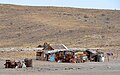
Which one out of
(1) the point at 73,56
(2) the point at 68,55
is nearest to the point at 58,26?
(2) the point at 68,55

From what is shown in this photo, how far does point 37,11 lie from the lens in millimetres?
103125

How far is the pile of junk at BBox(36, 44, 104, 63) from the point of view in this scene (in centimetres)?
5734

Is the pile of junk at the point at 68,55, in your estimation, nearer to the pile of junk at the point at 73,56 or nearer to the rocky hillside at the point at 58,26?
the pile of junk at the point at 73,56

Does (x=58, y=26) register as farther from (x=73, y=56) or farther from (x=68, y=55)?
(x=73, y=56)

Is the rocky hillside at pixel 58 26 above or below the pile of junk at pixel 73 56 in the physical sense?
above

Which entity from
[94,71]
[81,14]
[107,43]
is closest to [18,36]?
[107,43]

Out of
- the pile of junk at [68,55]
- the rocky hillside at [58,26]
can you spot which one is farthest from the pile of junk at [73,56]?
the rocky hillside at [58,26]

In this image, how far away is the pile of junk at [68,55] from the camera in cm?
5734

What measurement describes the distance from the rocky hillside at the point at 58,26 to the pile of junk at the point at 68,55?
15293 mm

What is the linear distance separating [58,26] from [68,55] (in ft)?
111

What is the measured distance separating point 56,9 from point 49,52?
160ft

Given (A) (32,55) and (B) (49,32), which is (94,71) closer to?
(A) (32,55)

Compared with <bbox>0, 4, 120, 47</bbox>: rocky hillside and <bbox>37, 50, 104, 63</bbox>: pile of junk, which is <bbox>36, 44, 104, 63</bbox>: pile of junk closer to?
<bbox>37, 50, 104, 63</bbox>: pile of junk

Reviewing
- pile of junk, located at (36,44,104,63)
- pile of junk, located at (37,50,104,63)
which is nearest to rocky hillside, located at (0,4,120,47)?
pile of junk, located at (36,44,104,63)
